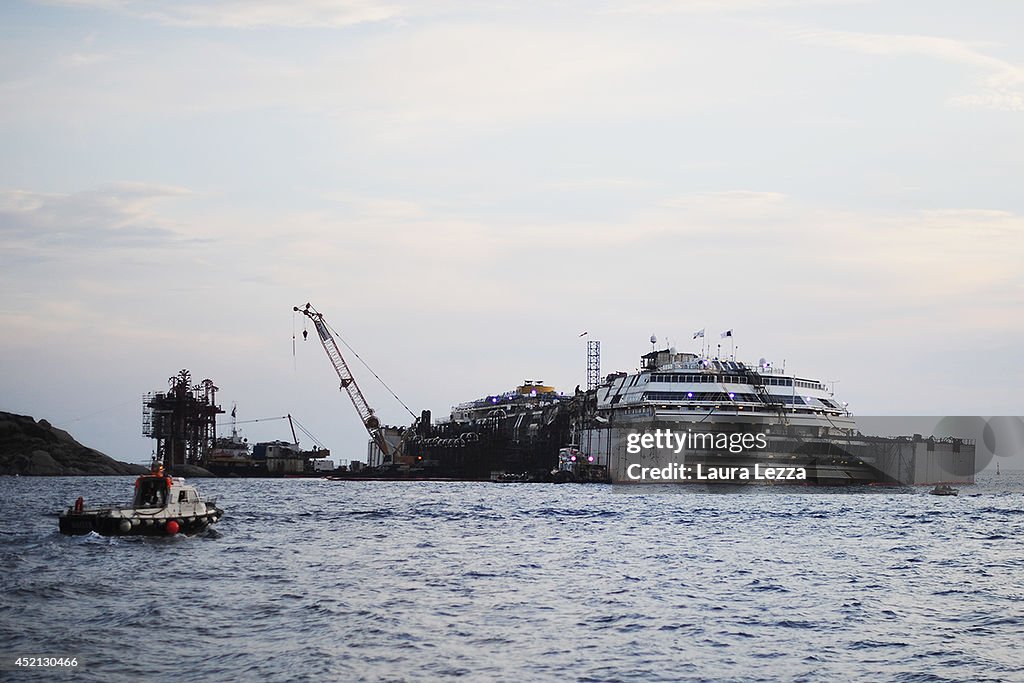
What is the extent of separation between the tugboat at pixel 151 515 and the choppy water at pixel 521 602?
1.39 meters

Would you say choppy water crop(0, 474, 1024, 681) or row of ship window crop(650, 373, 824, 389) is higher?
row of ship window crop(650, 373, 824, 389)

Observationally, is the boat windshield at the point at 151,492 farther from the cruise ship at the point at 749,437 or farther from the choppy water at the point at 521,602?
the cruise ship at the point at 749,437

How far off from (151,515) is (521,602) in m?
31.3

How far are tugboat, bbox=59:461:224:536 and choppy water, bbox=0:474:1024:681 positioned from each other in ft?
4.55

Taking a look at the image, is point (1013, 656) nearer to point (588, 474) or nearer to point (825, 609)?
point (825, 609)

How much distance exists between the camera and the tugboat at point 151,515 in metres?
67.1

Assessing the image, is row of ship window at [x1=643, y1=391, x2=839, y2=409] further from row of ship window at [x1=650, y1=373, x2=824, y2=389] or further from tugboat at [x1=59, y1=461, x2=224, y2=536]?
tugboat at [x1=59, y1=461, x2=224, y2=536]

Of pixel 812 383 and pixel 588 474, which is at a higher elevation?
pixel 812 383

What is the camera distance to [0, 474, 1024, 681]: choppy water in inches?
1329

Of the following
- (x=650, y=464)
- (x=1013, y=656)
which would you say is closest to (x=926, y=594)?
(x=1013, y=656)

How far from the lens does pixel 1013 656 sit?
35688mm

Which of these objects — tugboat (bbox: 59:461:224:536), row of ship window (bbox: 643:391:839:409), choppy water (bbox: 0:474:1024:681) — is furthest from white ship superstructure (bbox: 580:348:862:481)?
tugboat (bbox: 59:461:224:536)

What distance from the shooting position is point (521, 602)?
45.4 metres

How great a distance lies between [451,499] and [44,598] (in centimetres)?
9076
